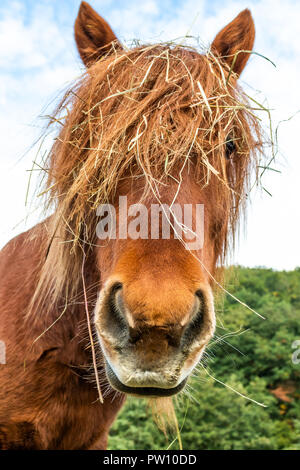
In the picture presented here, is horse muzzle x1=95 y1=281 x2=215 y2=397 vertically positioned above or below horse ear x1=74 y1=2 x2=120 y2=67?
below

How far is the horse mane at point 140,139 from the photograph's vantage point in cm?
187

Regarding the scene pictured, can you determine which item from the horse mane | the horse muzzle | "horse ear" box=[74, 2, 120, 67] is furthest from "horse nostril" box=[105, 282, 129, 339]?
"horse ear" box=[74, 2, 120, 67]

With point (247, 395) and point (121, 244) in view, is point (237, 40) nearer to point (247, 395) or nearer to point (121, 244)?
point (121, 244)

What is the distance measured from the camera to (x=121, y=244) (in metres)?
1.73

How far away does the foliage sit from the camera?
6.79 metres

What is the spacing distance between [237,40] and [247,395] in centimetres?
599

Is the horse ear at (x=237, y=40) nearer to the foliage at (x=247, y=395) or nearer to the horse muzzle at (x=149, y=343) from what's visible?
the horse muzzle at (x=149, y=343)

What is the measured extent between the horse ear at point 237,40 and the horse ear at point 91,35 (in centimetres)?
59

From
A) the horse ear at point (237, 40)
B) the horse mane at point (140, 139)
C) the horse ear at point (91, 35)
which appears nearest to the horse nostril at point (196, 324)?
the horse mane at point (140, 139)

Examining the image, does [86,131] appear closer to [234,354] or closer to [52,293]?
[52,293]

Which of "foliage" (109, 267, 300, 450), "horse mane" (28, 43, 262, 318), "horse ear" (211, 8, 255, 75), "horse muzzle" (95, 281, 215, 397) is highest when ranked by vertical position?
"horse ear" (211, 8, 255, 75)

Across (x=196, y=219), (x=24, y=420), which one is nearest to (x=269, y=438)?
(x=24, y=420)

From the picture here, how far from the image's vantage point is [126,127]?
6.22ft

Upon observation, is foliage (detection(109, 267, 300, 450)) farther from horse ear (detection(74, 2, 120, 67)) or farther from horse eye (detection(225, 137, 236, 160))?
horse ear (detection(74, 2, 120, 67))
